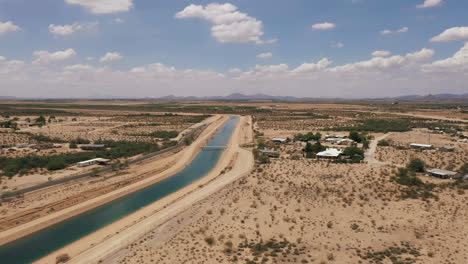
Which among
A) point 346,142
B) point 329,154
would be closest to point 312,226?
Answer: point 329,154

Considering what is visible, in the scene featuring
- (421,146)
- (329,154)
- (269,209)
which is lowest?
(269,209)

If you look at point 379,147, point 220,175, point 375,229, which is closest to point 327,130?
point 379,147

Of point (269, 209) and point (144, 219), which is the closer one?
point (144, 219)

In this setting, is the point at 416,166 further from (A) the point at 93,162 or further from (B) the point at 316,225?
(A) the point at 93,162

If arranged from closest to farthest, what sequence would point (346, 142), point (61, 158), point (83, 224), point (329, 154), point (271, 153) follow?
point (83, 224) < point (61, 158) < point (329, 154) < point (271, 153) < point (346, 142)

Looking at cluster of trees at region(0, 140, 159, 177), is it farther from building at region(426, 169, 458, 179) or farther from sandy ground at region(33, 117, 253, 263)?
building at region(426, 169, 458, 179)

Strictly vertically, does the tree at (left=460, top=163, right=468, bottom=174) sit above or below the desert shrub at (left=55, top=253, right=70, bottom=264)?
above

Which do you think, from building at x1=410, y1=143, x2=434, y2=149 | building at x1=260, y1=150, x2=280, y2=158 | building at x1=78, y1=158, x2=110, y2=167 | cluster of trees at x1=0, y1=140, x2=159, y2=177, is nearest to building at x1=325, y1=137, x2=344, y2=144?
building at x1=410, y1=143, x2=434, y2=149
